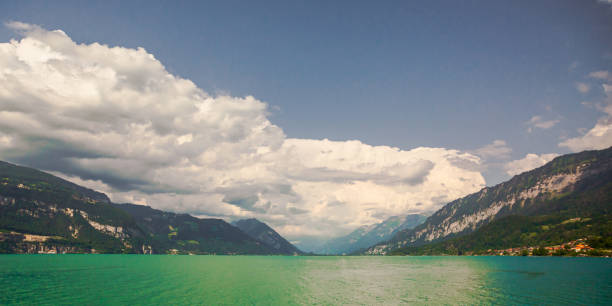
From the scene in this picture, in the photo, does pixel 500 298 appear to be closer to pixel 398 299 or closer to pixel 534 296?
pixel 534 296

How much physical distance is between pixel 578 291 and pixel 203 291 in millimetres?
97284

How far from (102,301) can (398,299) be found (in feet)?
216

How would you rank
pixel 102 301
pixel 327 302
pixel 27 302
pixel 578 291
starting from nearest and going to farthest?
pixel 27 302 → pixel 102 301 → pixel 327 302 → pixel 578 291

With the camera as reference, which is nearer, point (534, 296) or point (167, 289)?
point (534, 296)

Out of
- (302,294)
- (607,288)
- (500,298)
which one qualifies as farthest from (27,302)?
(607,288)

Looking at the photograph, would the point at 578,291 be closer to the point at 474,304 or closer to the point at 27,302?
the point at 474,304

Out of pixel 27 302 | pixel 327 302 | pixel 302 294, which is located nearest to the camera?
pixel 27 302

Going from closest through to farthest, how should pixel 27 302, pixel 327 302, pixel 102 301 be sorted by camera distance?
pixel 27 302
pixel 102 301
pixel 327 302

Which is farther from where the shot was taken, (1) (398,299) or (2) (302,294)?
(2) (302,294)

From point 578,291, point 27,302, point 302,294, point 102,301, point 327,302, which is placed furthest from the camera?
point 302,294

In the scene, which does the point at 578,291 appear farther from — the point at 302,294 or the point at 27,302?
the point at 27,302

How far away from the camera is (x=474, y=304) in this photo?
7150 centimetres

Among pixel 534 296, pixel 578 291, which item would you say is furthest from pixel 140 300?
pixel 578 291

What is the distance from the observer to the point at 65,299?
70.6 m
